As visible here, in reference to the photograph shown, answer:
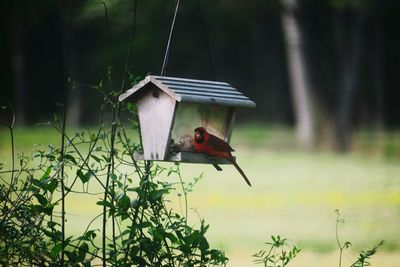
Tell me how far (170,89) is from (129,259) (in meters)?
0.96

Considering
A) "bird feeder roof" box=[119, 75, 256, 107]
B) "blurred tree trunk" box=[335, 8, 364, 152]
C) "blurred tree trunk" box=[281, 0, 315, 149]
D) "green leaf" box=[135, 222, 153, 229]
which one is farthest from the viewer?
"blurred tree trunk" box=[335, 8, 364, 152]

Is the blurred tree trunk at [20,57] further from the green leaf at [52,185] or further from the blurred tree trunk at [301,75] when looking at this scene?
the green leaf at [52,185]

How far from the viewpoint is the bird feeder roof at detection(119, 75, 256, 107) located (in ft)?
17.4

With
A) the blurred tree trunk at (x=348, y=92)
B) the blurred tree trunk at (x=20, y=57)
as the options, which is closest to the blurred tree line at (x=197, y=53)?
the blurred tree trunk at (x=20, y=57)

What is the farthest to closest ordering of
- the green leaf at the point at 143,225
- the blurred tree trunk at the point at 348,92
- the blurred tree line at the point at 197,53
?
the blurred tree line at the point at 197,53
the blurred tree trunk at the point at 348,92
the green leaf at the point at 143,225

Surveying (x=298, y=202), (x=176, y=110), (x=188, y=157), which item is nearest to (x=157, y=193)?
(x=188, y=157)

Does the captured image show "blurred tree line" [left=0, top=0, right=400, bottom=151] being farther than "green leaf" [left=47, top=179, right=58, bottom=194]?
Yes

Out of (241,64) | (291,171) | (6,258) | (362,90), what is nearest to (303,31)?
(291,171)

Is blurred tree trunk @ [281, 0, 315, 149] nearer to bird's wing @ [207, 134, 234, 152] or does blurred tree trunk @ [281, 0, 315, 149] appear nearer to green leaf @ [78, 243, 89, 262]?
bird's wing @ [207, 134, 234, 152]

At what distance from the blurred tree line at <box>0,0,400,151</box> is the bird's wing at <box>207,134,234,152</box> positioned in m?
26.6

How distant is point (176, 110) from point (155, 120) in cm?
16

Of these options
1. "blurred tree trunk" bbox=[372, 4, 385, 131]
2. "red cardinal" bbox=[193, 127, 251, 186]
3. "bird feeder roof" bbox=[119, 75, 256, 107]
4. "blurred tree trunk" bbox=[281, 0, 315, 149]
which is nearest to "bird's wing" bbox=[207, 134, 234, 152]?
"red cardinal" bbox=[193, 127, 251, 186]

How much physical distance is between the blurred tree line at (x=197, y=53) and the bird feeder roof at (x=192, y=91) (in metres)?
26.4

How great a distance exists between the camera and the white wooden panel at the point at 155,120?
5.41 metres
